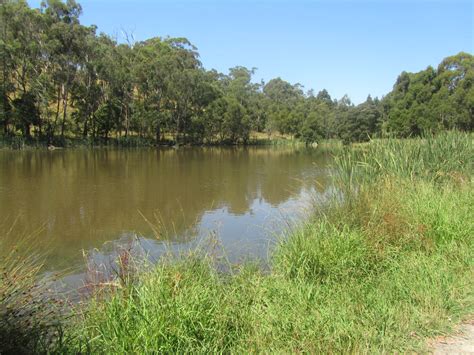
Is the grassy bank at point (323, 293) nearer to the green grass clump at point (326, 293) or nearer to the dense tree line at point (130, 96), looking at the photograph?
the green grass clump at point (326, 293)

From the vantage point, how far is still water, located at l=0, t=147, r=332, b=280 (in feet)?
25.5

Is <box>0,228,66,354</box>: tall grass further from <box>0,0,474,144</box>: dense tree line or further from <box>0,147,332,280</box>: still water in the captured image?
<box>0,0,474,144</box>: dense tree line

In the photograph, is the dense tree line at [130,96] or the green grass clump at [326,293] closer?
the green grass clump at [326,293]

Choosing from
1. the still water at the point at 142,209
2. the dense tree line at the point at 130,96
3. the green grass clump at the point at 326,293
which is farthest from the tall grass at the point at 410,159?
the dense tree line at the point at 130,96

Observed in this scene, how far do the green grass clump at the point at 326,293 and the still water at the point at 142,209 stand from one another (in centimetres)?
94

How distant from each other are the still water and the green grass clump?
3.09 ft

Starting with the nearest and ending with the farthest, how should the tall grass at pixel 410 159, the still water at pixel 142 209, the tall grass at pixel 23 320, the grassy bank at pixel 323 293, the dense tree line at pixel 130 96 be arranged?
1. the tall grass at pixel 23 320
2. the grassy bank at pixel 323 293
3. the still water at pixel 142 209
4. the tall grass at pixel 410 159
5. the dense tree line at pixel 130 96

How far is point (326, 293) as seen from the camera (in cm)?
421

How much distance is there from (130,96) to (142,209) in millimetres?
38142

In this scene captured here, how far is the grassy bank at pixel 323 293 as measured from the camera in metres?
3.12

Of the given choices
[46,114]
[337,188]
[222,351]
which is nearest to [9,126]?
[46,114]

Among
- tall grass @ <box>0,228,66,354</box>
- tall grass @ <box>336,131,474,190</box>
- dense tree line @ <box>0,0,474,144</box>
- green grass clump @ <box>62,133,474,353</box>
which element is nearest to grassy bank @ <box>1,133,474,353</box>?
green grass clump @ <box>62,133,474,353</box>

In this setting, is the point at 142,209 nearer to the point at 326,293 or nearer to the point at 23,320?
the point at 326,293

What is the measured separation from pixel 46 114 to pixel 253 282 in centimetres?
4019
